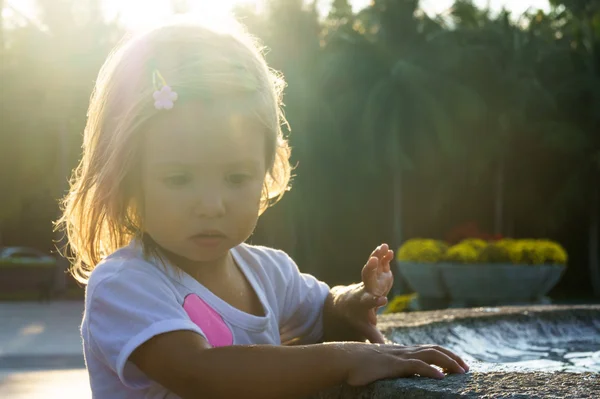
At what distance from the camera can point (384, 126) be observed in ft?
77.2

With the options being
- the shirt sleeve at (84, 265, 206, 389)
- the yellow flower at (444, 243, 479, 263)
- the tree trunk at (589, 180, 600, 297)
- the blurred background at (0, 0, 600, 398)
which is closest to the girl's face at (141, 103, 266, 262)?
the shirt sleeve at (84, 265, 206, 389)

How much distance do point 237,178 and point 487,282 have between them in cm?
879

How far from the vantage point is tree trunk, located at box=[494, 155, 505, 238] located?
25641mm

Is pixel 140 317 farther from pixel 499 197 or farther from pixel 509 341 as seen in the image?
pixel 499 197

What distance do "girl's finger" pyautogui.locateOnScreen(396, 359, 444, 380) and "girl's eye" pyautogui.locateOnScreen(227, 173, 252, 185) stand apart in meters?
0.47

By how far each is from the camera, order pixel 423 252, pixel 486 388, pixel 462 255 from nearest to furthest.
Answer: pixel 486 388
pixel 462 255
pixel 423 252

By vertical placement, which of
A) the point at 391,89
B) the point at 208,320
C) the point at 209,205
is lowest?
the point at 208,320

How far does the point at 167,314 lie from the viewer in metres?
1.62

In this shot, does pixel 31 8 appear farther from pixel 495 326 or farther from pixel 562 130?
pixel 495 326

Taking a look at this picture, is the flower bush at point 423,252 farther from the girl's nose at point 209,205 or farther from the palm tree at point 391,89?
the palm tree at point 391,89

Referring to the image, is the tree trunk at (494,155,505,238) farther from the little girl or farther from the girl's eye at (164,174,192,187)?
the girl's eye at (164,174,192,187)

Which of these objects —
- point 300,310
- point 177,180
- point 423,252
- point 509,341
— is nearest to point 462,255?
point 423,252

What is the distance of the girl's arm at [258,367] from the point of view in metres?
1.55

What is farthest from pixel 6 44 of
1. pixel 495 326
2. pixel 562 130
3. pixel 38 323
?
pixel 495 326
